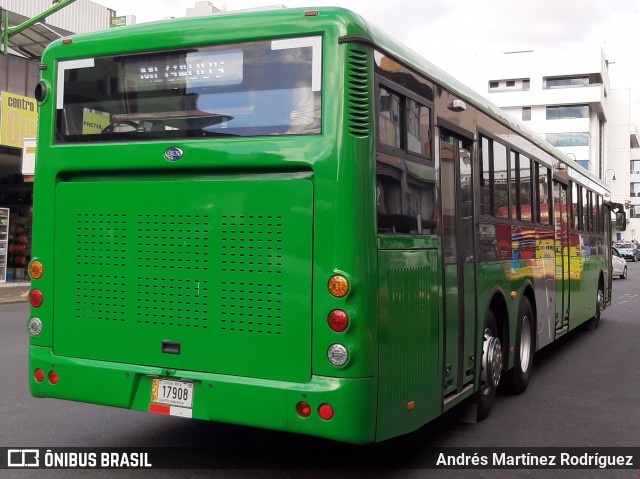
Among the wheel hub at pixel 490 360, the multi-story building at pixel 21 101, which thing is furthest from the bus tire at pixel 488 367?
the multi-story building at pixel 21 101

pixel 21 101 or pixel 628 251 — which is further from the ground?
pixel 21 101

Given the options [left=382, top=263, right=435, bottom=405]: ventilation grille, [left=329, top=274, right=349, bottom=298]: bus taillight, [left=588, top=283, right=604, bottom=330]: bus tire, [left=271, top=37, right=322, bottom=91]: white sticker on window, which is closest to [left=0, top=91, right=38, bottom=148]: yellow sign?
[left=588, top=283, right=604, bottom=330]: bus tire

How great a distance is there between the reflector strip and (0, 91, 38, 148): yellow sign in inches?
716

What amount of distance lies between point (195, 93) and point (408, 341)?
86.3 inches

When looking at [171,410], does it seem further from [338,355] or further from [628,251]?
[628,251]

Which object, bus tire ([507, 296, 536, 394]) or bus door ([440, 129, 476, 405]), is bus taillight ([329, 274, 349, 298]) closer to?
bus door ([440, 129, 476, 405])

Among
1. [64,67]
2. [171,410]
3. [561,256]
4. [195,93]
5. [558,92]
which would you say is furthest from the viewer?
[558,92]

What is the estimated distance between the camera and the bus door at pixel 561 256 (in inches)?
405

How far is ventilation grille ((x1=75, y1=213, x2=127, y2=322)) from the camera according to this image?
518 cm

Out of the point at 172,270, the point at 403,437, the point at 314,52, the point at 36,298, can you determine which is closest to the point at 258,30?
the point at 314,52

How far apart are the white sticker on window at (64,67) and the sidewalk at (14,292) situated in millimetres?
14081

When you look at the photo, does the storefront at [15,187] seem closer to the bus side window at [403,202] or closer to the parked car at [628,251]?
the bus side window at [403,202]

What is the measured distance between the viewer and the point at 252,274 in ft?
15.7

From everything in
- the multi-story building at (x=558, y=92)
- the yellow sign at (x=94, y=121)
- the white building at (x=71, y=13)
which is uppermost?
the multi-story building at (x=558, y=92)
